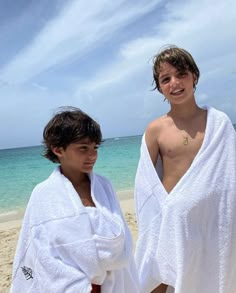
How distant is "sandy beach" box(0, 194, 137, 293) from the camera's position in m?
5.22

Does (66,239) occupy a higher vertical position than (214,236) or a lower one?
higher

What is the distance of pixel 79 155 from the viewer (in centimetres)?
233

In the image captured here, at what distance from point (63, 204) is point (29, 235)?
26cm

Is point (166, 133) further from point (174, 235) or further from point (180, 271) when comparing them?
point (180, 271)

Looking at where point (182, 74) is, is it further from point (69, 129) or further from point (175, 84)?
point (69, 129)

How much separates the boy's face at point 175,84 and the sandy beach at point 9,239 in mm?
3333

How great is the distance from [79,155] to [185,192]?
0.91m

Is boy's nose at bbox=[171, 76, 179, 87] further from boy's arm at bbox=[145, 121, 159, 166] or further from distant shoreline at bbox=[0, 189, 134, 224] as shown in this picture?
distant shoreline at bbox=[0, 189, 134, 224]

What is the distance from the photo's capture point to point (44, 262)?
2055 millimetres

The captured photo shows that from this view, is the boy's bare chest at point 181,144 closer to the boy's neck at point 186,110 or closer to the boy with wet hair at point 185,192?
the boy with wet hair at point 185,192

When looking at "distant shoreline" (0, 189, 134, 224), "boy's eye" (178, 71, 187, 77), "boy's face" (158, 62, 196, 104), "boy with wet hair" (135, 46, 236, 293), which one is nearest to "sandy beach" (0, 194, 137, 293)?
"distant shoreline" (0, 189, 134, 224)

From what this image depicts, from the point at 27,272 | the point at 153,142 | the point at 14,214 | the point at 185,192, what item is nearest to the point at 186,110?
the point at 153,142

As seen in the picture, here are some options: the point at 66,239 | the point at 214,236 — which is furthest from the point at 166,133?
the point at 66,239

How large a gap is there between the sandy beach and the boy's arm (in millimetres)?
2906
